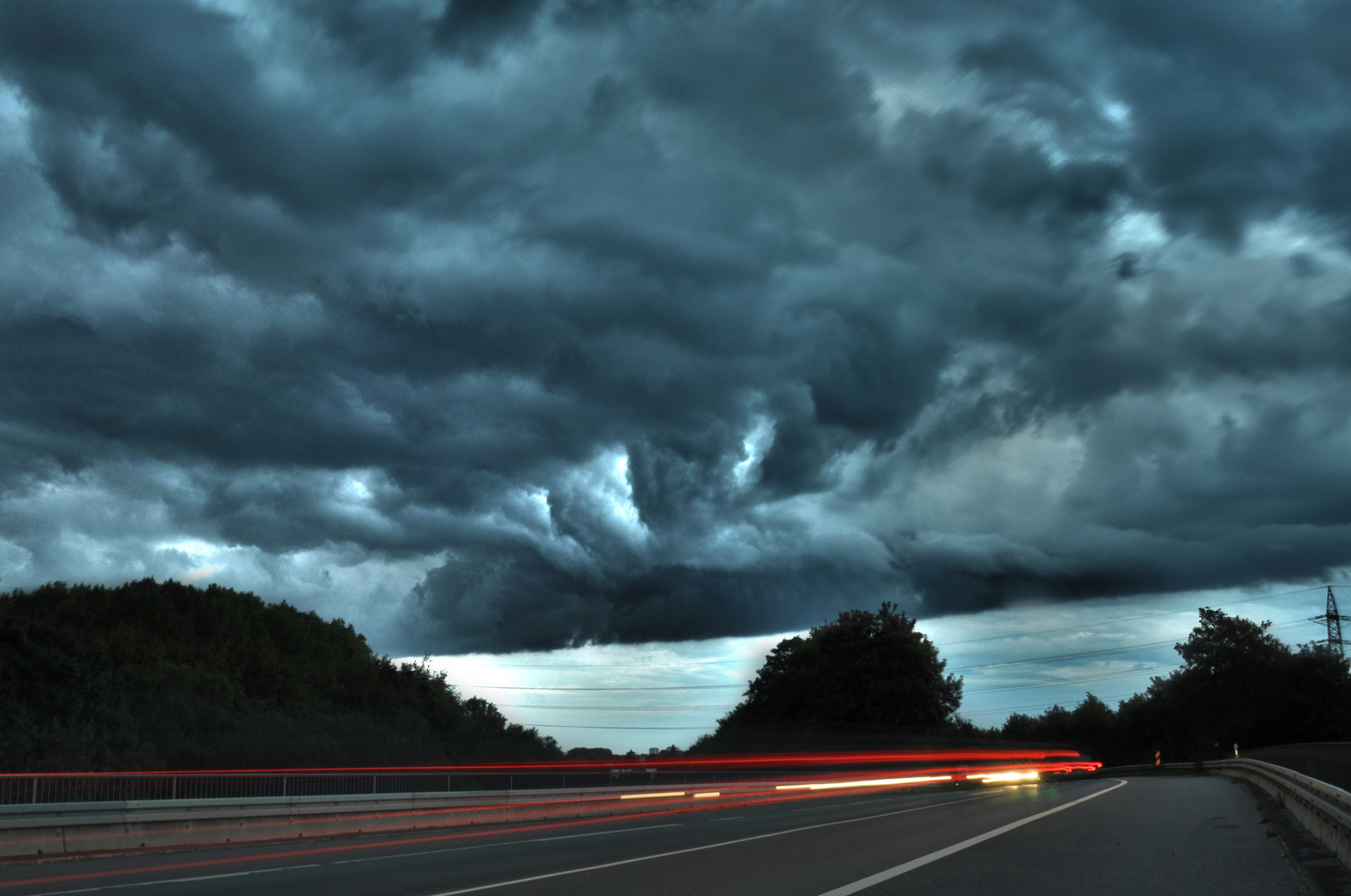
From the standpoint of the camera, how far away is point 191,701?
175 feet

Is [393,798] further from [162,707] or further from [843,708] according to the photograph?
[843,708]

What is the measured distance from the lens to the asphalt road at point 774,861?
11.5 m

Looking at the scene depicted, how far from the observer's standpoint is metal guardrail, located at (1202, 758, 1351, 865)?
12.2 m

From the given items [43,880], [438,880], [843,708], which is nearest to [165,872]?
[43,880]

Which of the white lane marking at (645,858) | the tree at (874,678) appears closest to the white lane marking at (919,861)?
the white lane marking at (645,858)

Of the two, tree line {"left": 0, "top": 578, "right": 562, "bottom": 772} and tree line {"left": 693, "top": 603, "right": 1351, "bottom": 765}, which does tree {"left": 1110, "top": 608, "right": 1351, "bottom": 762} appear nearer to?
tree line {"left": 693, "top": 603, "right": 1351, "bottom": 765}

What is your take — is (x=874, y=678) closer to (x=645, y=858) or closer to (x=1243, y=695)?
(x=1243, y=695)

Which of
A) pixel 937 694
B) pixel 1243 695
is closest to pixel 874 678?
pixel 937 694

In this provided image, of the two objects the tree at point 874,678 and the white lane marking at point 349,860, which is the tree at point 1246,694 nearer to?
the tree at point 874,678

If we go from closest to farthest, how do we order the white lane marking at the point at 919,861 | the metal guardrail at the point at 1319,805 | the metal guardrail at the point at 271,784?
the white lane marking at the point at 919,861, the metal guardrail at the point at 1319,805, the metal guardrail at the point at 271,784

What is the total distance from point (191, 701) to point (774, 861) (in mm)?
47766

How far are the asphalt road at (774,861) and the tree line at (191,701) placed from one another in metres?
27.5

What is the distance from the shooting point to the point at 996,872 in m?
12.3

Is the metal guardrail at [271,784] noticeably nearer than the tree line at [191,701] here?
Yes
